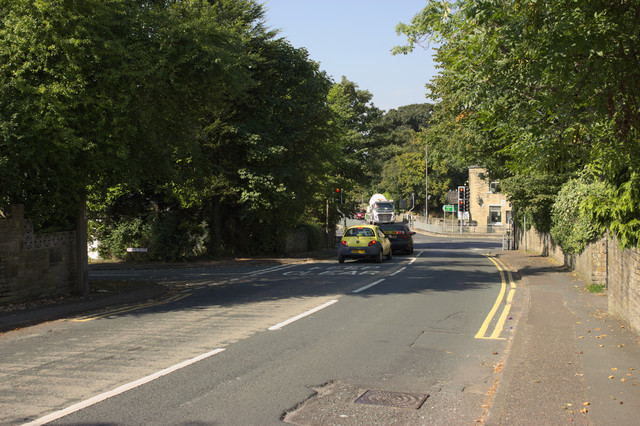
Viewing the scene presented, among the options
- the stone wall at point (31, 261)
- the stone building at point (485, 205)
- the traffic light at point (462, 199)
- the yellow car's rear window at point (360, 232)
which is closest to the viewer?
the stone wall at point (31, 261)

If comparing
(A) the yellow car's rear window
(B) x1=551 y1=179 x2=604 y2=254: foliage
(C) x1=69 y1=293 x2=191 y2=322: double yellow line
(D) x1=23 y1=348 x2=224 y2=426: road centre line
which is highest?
(B) x1=551 y1=179 x2=604 y2=254: foliage

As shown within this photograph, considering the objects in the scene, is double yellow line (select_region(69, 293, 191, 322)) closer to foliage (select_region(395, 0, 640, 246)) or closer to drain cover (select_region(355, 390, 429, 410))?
drain cover (select_region(355, 390, 429, 410))

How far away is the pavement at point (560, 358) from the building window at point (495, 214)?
191 ft

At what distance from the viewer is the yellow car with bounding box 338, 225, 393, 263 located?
80.1 ft

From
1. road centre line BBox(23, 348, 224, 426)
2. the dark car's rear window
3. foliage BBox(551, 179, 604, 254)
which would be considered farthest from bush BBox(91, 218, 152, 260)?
road centre line BBox(23, 348, 224, 426)

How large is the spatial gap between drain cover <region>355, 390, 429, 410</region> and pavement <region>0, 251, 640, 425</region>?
0.79 metres

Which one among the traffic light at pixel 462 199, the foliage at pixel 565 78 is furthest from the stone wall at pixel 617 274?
the traffic light at pixel 462 199

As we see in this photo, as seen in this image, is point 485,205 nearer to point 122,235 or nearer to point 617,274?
point 122,235

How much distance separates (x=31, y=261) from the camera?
1298 cm

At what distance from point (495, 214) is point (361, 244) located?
50710 mm

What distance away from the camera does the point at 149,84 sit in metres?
13.2

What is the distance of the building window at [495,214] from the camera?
70.5 meters

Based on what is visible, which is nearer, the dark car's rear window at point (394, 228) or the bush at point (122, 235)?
the bush at point (122, 235)

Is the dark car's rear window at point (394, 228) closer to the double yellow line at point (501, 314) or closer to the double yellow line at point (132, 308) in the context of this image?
the double yellow line at point (501, 314)
